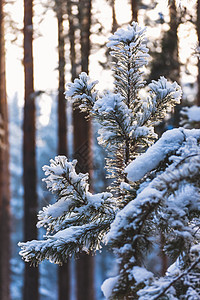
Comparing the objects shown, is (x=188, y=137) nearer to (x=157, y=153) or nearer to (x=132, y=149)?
(x=157, y=153)

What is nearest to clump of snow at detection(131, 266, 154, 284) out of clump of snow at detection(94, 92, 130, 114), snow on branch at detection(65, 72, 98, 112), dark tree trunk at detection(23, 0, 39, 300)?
clump of snow at detection(94, 92, 130, 114)

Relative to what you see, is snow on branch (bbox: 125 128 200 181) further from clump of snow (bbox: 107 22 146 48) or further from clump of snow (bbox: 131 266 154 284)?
clump of snow (bbox: 107 22 146 48)

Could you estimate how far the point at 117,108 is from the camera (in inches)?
98.4

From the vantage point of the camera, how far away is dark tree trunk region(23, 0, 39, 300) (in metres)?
8.85

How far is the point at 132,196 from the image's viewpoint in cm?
234

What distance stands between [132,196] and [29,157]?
290 inches

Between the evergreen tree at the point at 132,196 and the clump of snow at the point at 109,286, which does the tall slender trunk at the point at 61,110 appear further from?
the clump of snow at the point at 109,286

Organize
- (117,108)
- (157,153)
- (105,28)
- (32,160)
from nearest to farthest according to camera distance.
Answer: (157,153), (117,108), (32,160), (105,28)

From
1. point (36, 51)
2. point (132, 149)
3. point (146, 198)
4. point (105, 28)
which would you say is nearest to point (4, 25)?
point (36, 51)

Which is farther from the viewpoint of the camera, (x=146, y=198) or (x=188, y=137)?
(x=188, y=137)

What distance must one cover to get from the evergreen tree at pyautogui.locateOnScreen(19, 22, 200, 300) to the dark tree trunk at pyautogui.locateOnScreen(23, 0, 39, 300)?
6.58 meters

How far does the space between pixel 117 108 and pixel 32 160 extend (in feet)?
23.5

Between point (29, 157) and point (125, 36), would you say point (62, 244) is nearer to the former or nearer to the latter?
point (125, 36)

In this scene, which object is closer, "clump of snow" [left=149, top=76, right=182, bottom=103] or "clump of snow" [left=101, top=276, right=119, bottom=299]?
"clump of snow" [left=101, top=276, right=119, bottom=299]
